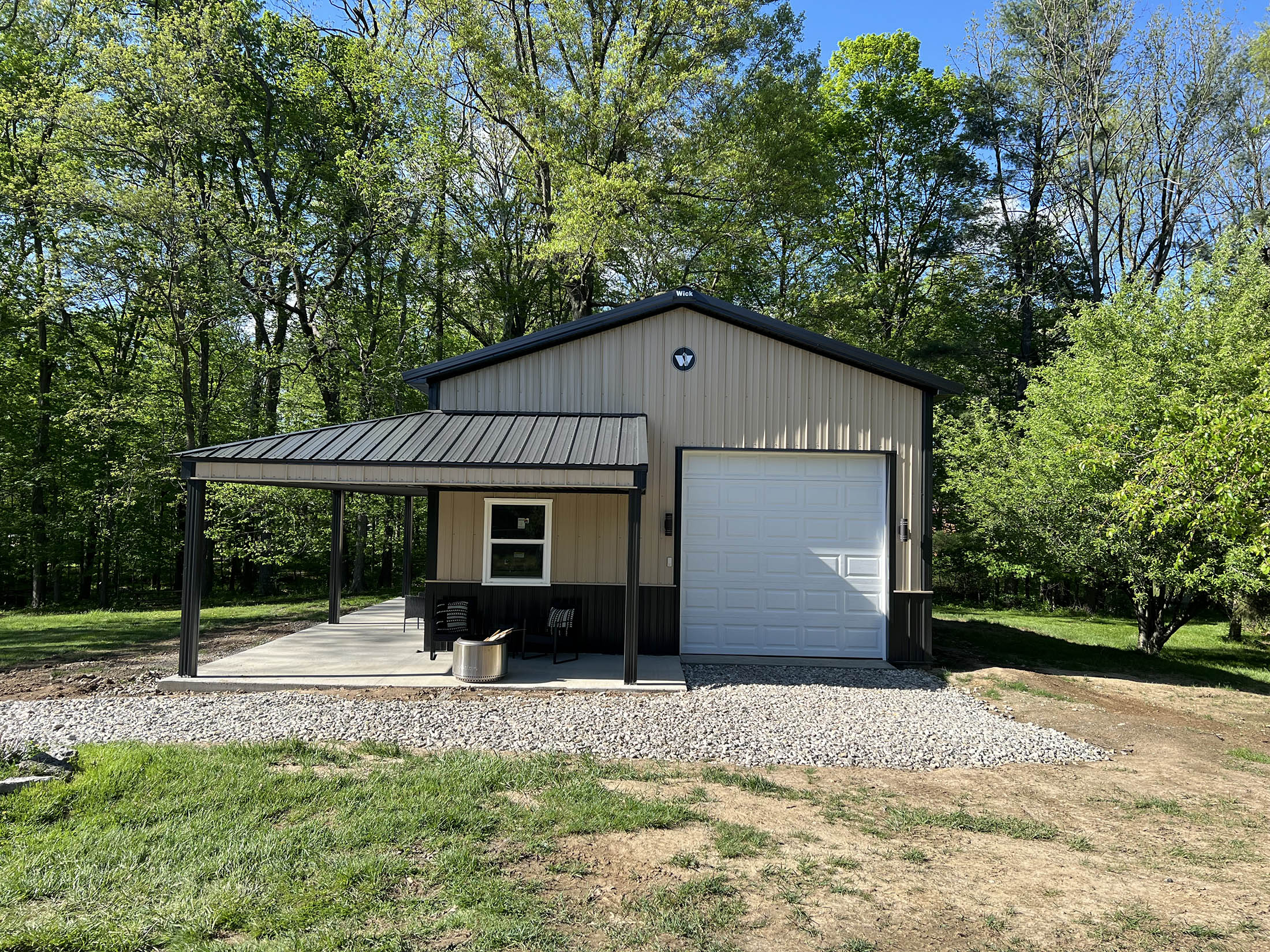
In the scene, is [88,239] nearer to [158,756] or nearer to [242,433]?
[242,433]

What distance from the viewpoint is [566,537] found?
9555mm

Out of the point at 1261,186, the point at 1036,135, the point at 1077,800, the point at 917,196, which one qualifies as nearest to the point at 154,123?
the point at 1077,800

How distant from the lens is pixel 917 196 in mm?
23172

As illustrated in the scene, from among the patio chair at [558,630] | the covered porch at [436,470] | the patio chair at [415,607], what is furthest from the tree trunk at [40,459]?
the patio chair at [558,630]

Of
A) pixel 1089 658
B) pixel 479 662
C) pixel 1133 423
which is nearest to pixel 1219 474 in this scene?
pixel 1133 423

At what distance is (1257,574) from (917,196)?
1646cm

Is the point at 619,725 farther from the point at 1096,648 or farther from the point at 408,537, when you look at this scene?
the point at 1096,648

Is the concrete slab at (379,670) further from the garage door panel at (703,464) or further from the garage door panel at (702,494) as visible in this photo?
the garage door panel at (703,464)

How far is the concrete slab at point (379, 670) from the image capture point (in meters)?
7.80

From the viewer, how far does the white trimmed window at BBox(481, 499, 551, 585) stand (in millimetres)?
9492

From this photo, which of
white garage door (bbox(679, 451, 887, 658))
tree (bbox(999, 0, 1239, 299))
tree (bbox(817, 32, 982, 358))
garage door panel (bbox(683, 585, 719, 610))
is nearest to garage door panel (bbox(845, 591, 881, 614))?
white garage door (bbox(679, 451, 887, 658))

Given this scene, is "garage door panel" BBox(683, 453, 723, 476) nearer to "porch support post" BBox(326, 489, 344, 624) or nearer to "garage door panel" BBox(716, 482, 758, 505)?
"garage door panel" BBox(716, 482, 758, 505)

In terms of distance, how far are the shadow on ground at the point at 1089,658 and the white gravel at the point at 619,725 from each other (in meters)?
2.96

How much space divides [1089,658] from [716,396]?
25.0 feet
